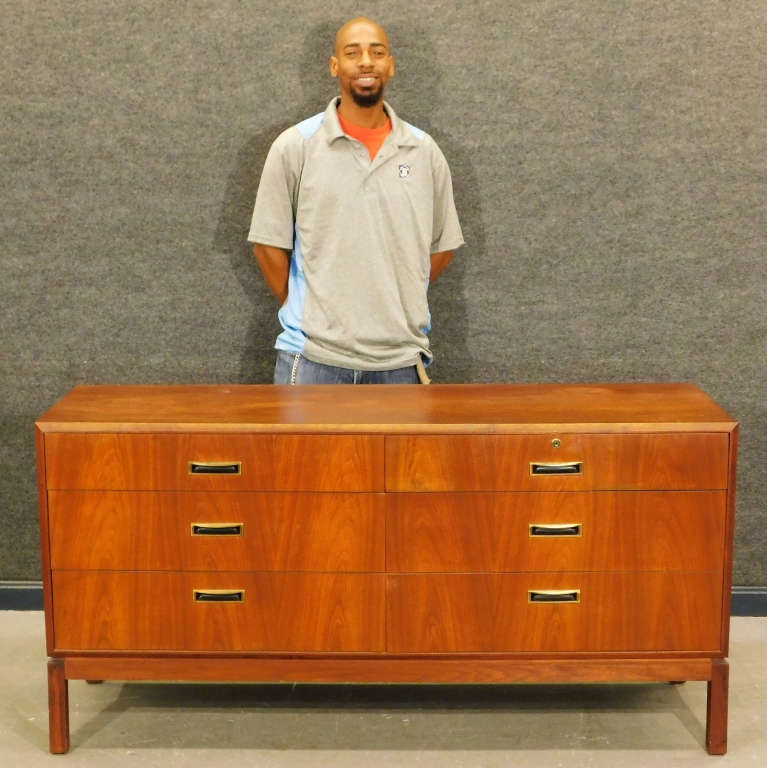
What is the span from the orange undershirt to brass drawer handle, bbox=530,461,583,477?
0.92m

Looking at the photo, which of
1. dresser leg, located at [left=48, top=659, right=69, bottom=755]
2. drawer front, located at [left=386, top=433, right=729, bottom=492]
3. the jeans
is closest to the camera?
drawer front, located at [left=386, top=433, right=729, bottom=492]

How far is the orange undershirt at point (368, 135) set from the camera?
111 inches

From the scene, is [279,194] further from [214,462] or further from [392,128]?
[214,462]

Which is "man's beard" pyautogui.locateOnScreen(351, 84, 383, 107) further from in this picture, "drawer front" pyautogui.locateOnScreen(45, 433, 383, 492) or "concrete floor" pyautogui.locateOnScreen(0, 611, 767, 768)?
"concrete floor" pyautogui.locateOnScreen(0, 611, 767, 768)

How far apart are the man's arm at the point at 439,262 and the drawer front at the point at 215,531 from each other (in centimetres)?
85

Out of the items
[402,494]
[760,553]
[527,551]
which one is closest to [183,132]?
[402,494]

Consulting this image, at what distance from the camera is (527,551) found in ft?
7.83

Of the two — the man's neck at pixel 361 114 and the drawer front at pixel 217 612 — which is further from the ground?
the man's neck at pixel 361 114

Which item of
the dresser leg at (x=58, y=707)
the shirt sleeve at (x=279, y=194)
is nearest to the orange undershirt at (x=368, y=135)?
the shirt sleeve at (x=279, y=194)

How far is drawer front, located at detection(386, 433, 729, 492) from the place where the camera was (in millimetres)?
2348

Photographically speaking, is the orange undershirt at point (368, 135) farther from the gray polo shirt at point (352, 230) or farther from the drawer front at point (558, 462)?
the drawer front at point (558, 462)

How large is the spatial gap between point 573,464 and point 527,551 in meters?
0.21

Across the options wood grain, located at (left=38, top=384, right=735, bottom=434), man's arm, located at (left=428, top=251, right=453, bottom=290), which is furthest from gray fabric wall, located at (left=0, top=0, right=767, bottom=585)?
wood grain, located at (left=38, top=384, right=735, bottom=434)

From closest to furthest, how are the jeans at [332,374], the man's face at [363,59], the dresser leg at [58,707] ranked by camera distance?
the dresser leg at [58,707]
the man's face at [363,59]
the jeans at [332,374]
